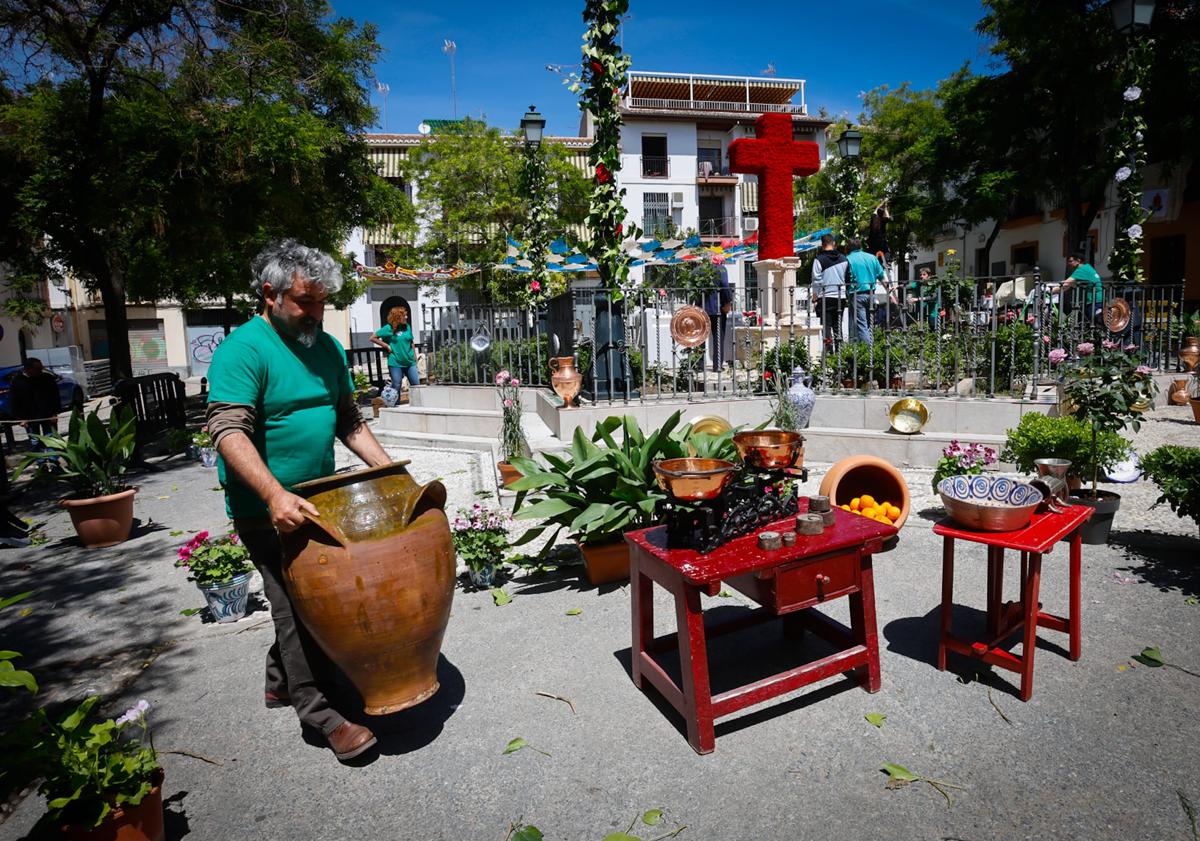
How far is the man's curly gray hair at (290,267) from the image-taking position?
2.77 m

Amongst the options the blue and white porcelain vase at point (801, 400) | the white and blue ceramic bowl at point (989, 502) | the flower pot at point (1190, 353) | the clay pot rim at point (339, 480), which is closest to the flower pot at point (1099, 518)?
the white and blue ceramic bowl at point (989, 502)

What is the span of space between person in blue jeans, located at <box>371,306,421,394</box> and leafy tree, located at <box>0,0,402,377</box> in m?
2.26

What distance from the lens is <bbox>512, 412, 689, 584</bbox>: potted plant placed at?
15.0 ft

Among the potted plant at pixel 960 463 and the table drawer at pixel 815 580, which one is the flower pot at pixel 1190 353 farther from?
the table drawer at pixel 815 580

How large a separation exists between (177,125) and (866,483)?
9.86 m

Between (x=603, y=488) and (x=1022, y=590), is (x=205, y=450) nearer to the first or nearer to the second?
(x=603, y=488)

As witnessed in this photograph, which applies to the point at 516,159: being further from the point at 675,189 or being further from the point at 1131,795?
the point at 1131,795

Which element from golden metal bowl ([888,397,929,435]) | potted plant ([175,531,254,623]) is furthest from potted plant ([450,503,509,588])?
golden metal bowl ([888,397,929,435])

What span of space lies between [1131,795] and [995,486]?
1.24m

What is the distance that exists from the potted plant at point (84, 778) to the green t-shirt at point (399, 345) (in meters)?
9.85

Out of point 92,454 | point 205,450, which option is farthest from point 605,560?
point 205,450

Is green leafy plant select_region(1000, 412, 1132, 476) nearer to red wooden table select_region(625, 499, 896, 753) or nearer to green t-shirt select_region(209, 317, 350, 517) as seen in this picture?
red wooden table select_region(625, 499, 896, 753)

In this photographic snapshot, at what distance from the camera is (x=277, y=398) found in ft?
9.29

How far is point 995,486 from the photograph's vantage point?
127 inches
